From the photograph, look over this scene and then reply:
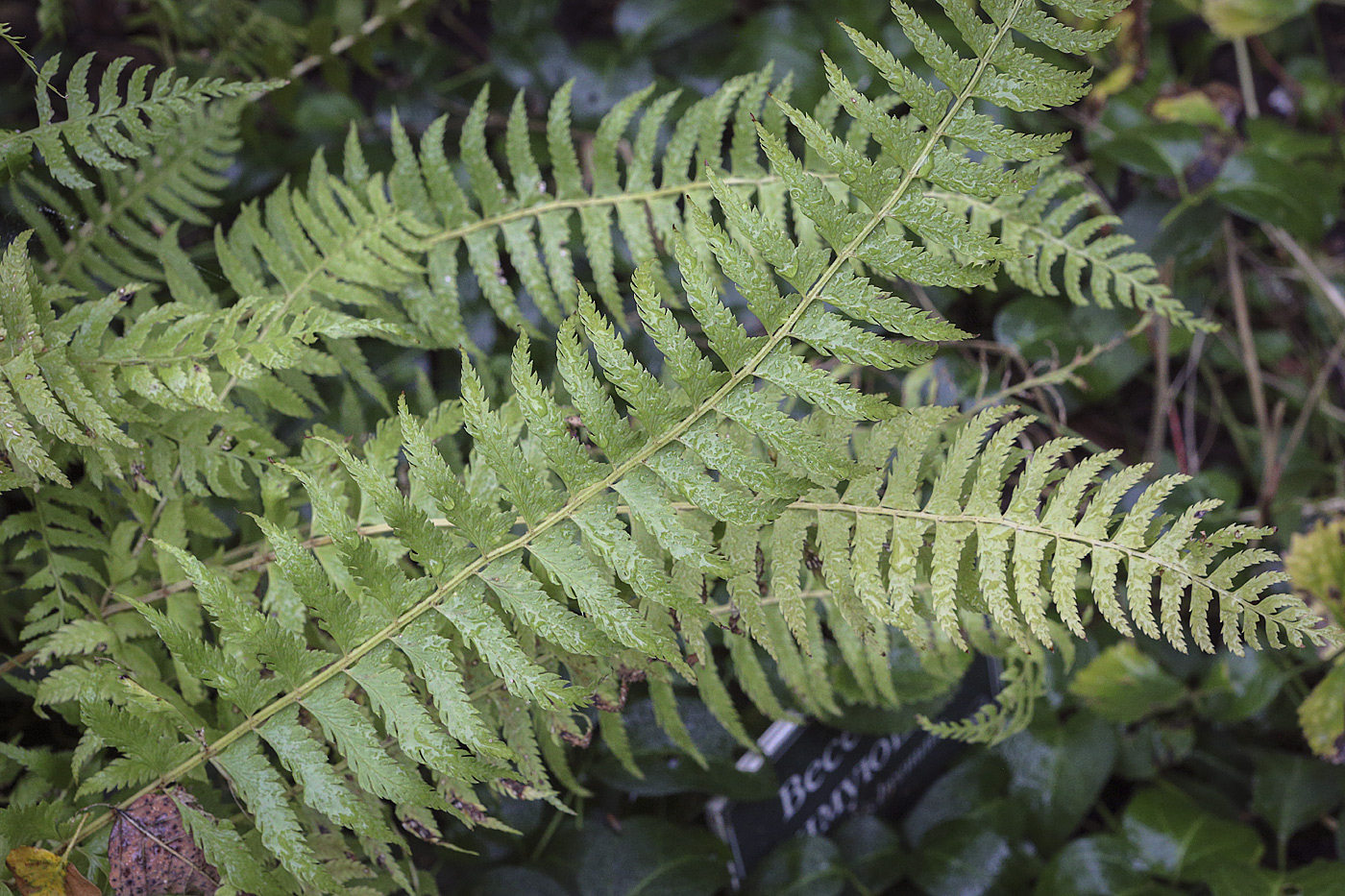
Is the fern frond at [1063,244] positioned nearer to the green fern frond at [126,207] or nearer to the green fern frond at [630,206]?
the green fern frond at [630,206]

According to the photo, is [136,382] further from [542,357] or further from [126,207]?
[542,357]

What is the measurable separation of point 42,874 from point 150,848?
86mm

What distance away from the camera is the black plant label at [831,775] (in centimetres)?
142

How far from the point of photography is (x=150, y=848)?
77 cm

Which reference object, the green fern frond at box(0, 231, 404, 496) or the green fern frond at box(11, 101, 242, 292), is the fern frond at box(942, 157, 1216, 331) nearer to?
the green fern frond at box(0, 231, 404, 496)

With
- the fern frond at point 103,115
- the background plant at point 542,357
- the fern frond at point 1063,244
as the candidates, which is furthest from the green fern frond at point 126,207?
the fern frond at point 1063,244

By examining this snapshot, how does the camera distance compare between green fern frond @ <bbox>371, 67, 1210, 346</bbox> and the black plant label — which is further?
the black plant label

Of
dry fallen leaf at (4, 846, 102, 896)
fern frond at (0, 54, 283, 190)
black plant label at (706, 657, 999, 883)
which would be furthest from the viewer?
black plant label at (706, 657, 999, 883)

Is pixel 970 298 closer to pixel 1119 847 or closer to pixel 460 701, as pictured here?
pixel 1119 847

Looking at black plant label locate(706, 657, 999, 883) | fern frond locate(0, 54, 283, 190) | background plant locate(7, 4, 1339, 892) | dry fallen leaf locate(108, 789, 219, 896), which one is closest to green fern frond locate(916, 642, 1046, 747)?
background plant locate(7, 4, 1339, 892)

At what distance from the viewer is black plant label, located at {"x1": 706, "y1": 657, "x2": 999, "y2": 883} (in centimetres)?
142

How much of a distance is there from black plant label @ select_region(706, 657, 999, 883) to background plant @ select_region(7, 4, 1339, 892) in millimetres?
62

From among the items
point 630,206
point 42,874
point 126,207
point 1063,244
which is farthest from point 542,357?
point 42,874

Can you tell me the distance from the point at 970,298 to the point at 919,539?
4.09 ft
